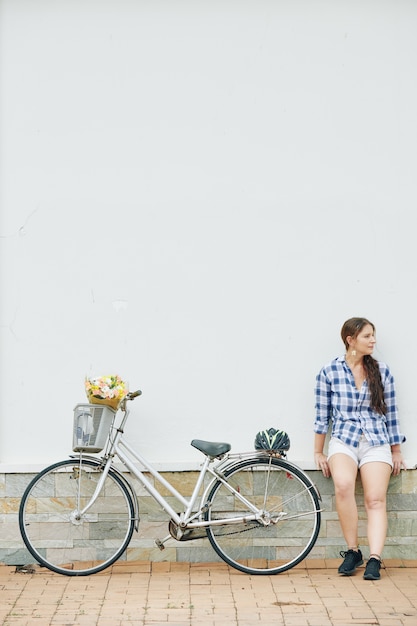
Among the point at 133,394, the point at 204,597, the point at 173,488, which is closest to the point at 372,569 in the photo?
the point at 204,597

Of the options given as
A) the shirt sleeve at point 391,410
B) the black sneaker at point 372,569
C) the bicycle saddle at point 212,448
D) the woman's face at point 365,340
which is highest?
the woman's face at point 365,340

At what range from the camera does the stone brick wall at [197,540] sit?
24.2ft

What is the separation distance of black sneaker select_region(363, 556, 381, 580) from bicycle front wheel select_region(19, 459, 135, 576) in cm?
166

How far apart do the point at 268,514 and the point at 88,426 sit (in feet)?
4.54

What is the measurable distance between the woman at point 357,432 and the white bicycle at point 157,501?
241 mm

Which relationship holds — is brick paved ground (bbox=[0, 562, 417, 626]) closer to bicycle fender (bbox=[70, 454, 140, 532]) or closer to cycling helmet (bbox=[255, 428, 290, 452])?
bicycle fender (bbox=[70, 454, 140, 532])

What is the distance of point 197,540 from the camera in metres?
7.45

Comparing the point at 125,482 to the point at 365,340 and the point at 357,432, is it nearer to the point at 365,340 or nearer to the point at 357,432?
the point at 357,432

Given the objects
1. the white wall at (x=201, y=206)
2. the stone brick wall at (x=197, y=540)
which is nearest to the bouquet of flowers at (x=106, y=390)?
the white wall at (x=201, y=206)

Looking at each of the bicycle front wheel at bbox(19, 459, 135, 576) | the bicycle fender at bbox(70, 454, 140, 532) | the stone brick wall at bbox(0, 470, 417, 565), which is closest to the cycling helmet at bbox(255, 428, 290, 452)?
the stone brick wall at bbox(0, 470, 417, 565)

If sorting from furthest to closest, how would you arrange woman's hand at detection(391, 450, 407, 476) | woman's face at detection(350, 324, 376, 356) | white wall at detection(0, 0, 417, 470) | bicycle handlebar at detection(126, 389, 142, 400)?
white wall at detection(0, 0, 417, 470), woman's hand at detection(391, 450, 407, 476), woman's face at detection(350, 324, 376, 356), bicycle handlebar at detection(126, 389, 142, 400)

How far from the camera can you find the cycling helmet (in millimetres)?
7102

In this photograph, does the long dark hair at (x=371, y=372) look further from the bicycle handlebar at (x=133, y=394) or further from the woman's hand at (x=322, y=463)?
the bicycle handlebar at (x=133, y=394)

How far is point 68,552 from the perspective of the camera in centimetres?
730
